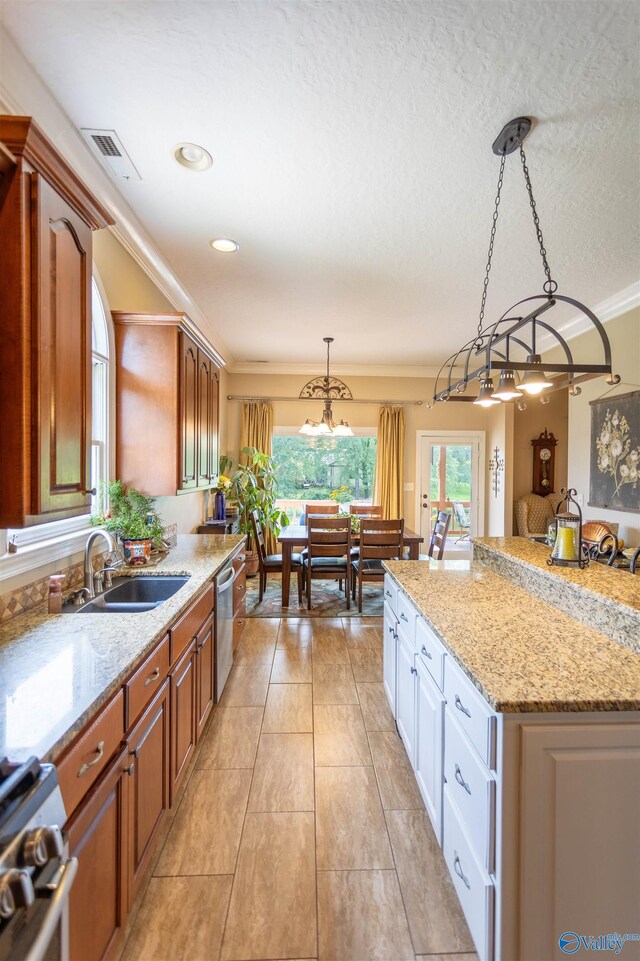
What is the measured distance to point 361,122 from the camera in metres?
1.78

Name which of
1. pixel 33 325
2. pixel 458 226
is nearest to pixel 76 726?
pixel 33 325

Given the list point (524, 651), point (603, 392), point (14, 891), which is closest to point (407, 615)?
point (524, 651)

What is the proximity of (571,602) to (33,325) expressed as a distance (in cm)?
223

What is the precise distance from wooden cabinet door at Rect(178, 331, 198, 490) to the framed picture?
3679 mm

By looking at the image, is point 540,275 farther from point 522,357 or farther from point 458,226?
point 522,357

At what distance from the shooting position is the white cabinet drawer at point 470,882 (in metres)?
1.12

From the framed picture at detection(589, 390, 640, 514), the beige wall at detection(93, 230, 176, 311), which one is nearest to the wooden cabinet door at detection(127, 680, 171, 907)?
the beige wall at detection(93, 230, 176, 311)

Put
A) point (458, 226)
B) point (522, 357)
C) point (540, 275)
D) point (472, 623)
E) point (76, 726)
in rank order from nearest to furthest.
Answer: point (76, 726) → point (472, 623) → point (458, 226) → point (540, 275) → point (522, 357)

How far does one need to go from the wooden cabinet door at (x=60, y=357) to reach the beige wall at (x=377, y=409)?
4639mm

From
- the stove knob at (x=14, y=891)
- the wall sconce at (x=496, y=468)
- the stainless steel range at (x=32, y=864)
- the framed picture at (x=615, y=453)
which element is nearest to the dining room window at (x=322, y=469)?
the wall sconce at (x=496, y=468)

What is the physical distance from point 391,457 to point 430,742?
4.85 meters

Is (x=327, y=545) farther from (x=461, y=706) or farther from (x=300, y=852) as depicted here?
(x=461, y=706)

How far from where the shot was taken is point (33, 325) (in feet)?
4.12

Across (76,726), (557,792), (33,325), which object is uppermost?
(33,325)
